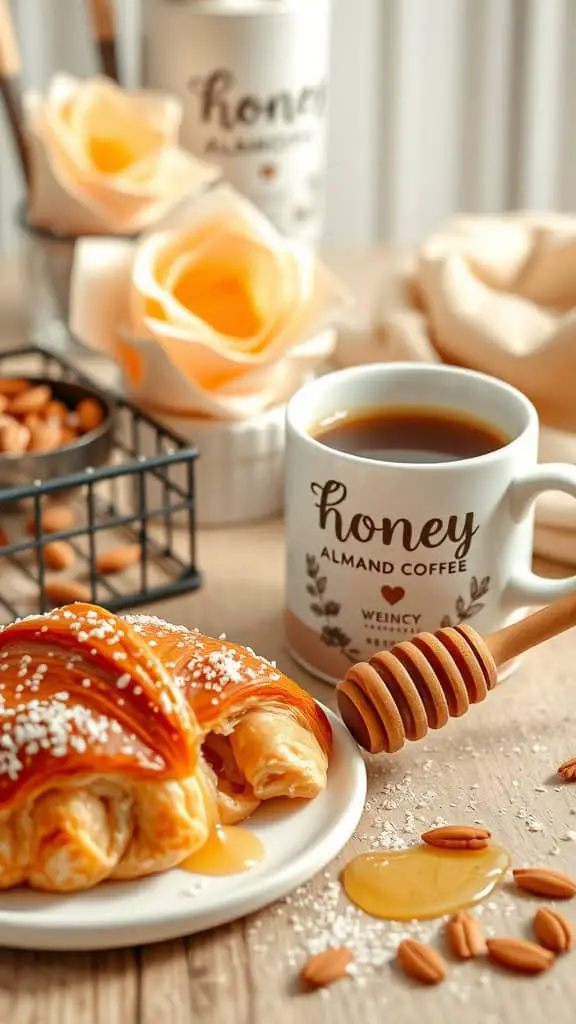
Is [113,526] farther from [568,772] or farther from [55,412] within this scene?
[568,772]

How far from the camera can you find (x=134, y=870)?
1.90ft

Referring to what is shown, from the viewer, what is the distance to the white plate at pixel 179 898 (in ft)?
1.82

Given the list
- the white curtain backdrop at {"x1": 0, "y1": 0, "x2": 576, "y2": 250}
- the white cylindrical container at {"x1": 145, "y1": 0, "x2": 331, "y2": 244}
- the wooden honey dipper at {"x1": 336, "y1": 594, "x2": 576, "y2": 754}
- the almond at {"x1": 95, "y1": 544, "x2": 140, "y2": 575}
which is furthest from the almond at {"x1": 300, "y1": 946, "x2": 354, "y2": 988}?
the white curtain backdrop at {"x1": 0, "y1": 0, "x2": 576, "y2": 250}

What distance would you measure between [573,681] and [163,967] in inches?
11.8

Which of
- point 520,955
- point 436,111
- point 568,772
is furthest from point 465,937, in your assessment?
point 436,111

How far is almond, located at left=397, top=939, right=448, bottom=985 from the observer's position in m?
0.55

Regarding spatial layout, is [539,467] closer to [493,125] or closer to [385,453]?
[385,453]

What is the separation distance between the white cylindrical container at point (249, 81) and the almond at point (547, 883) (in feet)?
2.26

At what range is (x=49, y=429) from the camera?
0.89 meters

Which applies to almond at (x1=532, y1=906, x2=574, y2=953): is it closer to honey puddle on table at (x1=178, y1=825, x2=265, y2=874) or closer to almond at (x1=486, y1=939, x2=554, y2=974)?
almond at (x1=486, y1=939, x2=554, y2=974)

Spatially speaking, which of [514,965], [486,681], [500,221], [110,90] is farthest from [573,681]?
[110,90]

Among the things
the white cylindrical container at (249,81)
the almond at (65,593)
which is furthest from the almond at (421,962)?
the white cylindrical container at (249,81)

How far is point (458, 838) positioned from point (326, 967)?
3.7 inches

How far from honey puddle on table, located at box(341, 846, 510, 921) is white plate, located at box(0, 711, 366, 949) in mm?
17
